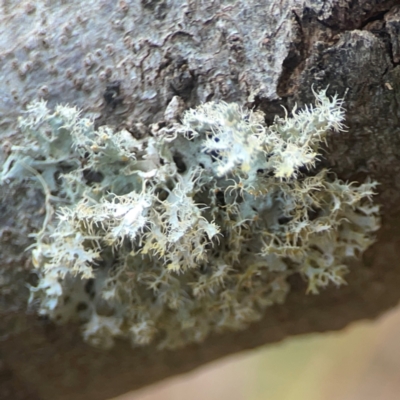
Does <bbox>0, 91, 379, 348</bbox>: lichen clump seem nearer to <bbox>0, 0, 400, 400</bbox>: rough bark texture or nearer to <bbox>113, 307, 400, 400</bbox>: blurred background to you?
<bbox>0, 0, 400, 400</bbox>: rough bark texture

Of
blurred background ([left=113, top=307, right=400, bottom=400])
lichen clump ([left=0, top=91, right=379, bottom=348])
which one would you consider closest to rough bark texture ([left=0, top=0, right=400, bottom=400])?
lichen clump ([left=0, top=91, right=379, bottom=348])

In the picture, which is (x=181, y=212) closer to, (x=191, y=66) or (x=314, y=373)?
(x=191, y=66)

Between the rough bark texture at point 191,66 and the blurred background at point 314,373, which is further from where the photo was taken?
the blurred background at point 314,373

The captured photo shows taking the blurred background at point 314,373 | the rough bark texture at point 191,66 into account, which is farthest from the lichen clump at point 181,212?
the blurred background at point 314,373

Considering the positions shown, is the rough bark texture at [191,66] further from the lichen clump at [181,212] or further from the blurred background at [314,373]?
the blurred background at [314,373]

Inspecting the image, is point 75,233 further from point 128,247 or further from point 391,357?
point 391,357

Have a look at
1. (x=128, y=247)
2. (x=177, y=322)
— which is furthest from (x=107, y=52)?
(x=177, y=322)
